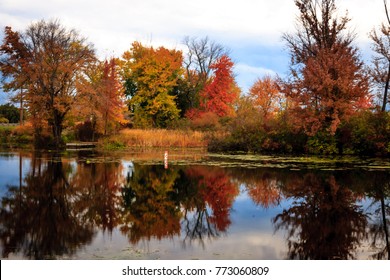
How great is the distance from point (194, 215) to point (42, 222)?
359 centimetres

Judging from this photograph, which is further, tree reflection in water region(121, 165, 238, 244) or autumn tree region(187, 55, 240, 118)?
autumn tree region(187, 55, 240, 118)

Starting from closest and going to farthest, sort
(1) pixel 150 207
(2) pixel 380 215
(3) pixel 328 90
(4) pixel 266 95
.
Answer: (2) pixel 380 215 < (1) pixel 150 207 < (3) pixel 328 90 < (4) pixel 266 95

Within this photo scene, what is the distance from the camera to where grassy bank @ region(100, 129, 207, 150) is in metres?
39.2

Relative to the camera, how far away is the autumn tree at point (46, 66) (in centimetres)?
3984

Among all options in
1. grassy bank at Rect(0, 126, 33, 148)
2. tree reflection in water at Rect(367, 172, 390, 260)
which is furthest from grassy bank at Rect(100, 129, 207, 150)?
tree reflection in water at Rect(367, 172, 390, 260)

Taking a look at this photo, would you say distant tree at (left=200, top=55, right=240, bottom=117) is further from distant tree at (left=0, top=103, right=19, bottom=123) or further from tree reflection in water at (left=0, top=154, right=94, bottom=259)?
tree reflection in water at (left=0, top=154, right=94, bottom=259)

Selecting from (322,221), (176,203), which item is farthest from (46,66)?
(322,221)

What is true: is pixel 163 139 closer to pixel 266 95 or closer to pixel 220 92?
pixel 220 92

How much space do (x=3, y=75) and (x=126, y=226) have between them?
1438 inches

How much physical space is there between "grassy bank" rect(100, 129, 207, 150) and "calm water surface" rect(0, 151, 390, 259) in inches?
773

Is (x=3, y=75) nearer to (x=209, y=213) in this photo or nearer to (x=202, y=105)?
(x=202, y=105)

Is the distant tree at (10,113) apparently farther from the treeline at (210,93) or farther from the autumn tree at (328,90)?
the autumn tree at (328,90)

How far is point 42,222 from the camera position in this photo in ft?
33.9

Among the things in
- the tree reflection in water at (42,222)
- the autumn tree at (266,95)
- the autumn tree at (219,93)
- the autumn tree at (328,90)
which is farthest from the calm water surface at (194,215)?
the autumn tree at (266,95)
